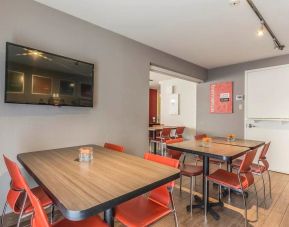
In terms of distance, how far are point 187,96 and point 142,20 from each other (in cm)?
356

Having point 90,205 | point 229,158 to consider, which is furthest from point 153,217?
point 229,158

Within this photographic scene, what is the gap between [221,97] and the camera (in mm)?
4852

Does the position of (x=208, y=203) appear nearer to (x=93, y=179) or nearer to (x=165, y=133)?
(x=93, y=179)

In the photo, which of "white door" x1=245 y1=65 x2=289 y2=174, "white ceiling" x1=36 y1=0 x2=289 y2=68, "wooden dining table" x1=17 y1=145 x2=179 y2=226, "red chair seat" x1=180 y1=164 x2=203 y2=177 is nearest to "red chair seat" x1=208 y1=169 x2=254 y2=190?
"red chair seat" x1=180 y1=164 x2=203 y2=177

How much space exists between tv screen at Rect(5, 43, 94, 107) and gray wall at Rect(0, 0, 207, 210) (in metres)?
0.12

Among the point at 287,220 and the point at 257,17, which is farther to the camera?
the point at 257,17

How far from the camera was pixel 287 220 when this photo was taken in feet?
7.09

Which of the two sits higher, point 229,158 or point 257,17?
point 257,17

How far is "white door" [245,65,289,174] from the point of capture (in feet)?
12.8

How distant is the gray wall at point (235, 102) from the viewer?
14.2ft

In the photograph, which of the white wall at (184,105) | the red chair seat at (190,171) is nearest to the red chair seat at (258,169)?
the red chair seat at (190,171)

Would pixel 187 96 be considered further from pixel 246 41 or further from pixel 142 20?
pixel 142 20

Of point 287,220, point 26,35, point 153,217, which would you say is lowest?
point 287,220

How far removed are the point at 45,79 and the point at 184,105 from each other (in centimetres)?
444
